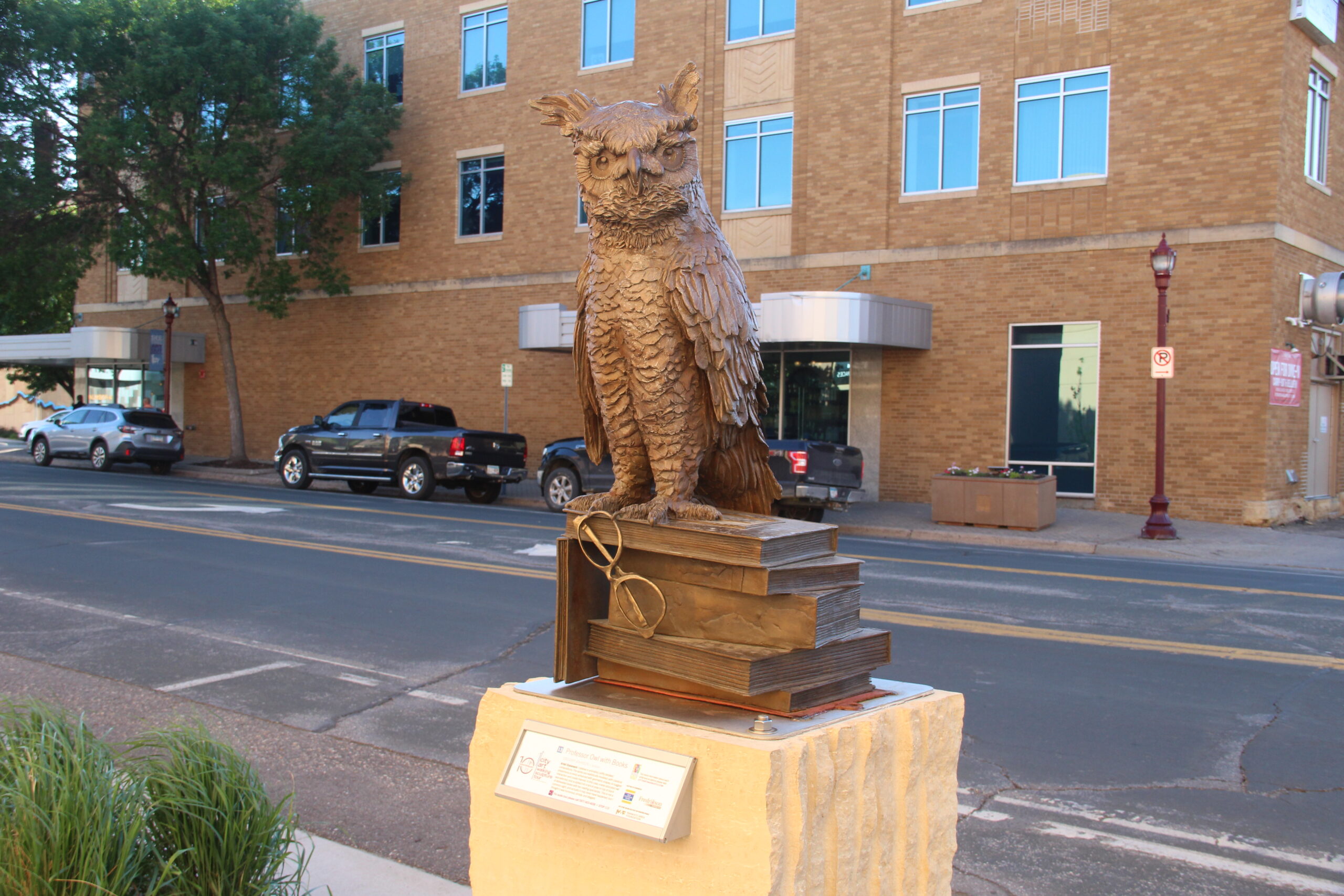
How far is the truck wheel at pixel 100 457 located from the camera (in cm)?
2602

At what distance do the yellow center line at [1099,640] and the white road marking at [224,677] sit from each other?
3972mm

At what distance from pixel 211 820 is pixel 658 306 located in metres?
1.96

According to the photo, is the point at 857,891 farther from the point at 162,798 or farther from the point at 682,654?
the point at 162,798

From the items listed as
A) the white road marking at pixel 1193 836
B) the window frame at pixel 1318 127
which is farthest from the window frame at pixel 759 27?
the white road marking at pixel 1193 836

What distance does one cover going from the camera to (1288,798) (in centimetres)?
495

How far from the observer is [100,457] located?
26.2 metres

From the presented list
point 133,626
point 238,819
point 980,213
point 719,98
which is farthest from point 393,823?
point 719,98

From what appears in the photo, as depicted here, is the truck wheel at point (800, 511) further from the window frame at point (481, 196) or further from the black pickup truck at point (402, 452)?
the window frame at point (481, 196)

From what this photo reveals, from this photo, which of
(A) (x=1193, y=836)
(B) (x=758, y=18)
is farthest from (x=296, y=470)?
(A) (x=1193, y=836)

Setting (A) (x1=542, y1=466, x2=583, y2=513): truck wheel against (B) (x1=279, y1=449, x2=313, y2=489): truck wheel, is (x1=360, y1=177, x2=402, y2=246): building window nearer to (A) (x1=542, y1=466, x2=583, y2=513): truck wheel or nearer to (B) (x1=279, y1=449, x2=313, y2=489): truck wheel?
(B) (x1=279, y1=449, x2=313, y2=489): truck wheel

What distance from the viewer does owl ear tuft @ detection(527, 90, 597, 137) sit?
2.70m

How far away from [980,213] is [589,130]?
18.1 m

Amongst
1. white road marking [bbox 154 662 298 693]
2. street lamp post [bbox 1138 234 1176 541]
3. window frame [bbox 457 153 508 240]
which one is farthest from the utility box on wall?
white road marking [bbox 154 662 298 693]

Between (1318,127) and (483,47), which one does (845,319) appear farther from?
(483,47)
